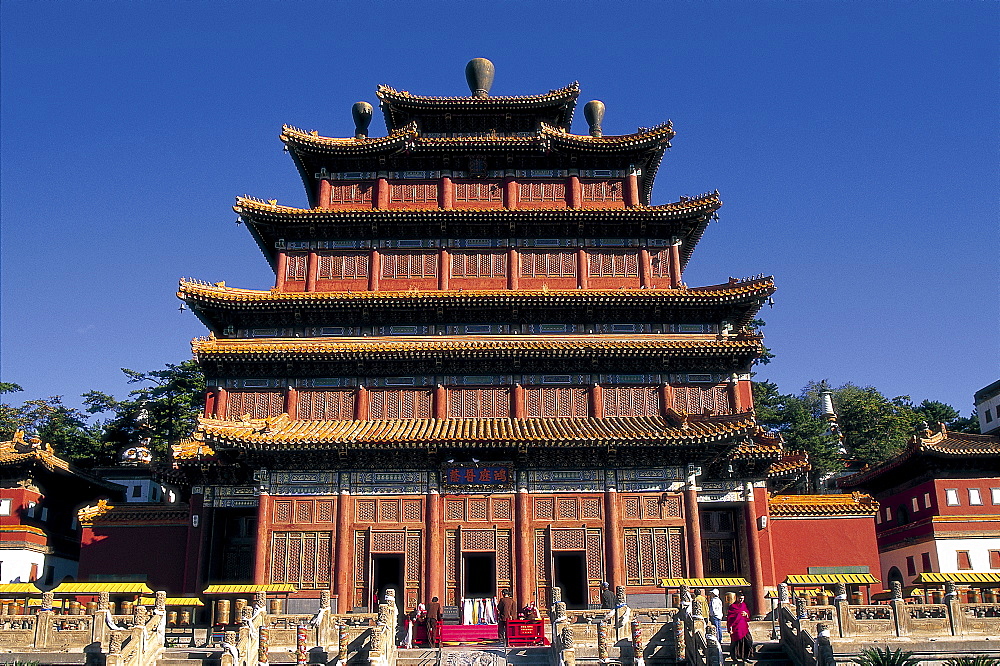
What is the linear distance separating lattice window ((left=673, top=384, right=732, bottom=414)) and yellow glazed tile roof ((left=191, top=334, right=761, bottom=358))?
1586 millimetres

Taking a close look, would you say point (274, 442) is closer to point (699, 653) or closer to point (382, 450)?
point (382, 450)

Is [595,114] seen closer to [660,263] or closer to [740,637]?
[660,263]

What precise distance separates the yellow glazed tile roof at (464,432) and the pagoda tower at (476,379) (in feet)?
0.37

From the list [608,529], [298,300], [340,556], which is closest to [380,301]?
[298,300]

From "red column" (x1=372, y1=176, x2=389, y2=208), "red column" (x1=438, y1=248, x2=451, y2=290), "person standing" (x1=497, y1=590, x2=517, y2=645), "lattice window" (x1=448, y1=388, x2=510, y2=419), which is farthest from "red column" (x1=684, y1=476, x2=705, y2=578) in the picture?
"red column" (x1=372, y1=176, x2=389, y2=208)

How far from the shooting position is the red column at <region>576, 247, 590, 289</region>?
3853 cm

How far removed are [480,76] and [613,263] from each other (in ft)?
41.4

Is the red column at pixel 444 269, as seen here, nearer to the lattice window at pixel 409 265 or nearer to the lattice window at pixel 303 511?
the lattice window at pixel 409 265

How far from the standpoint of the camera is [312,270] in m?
38.7

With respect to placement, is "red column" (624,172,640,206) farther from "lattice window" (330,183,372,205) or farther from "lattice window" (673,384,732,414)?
"lattice window" (330,183,372,205)

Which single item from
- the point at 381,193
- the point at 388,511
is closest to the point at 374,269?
the point at 381,193

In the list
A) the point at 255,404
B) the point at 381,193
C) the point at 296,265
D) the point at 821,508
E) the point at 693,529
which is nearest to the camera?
the point at 693,529

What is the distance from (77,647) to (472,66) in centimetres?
3204

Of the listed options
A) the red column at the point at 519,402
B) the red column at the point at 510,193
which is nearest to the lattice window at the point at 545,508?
the red column at the point at 519,402
